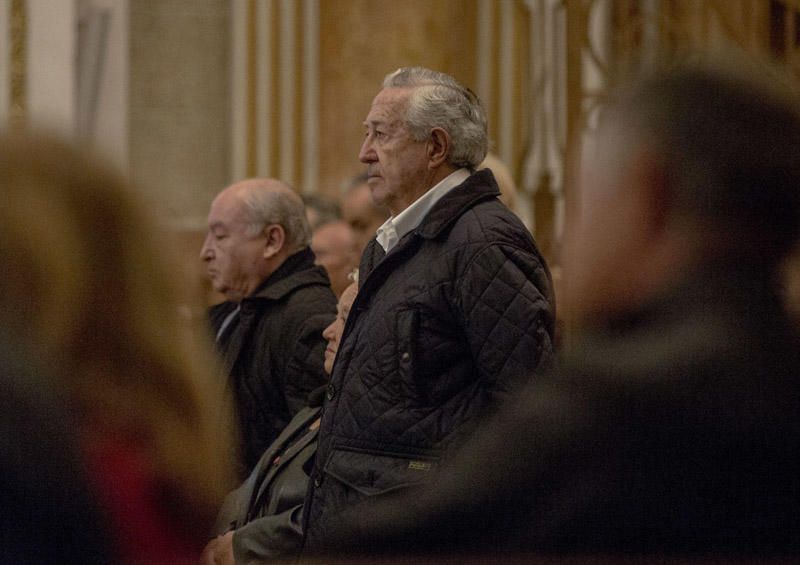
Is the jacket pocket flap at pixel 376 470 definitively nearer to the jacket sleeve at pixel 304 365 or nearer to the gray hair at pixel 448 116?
the gray hair at pixel 448 116

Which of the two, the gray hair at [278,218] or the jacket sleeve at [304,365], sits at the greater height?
the gray hair at [278,218]

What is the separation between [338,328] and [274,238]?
90 cm

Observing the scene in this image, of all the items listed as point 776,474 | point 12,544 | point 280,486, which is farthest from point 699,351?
point 280,486

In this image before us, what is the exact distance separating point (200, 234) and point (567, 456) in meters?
7.44

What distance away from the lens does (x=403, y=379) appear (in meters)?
3.24

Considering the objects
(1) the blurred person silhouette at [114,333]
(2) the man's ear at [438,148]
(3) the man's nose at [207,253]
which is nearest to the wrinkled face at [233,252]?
(3) the man's nose at [207,253]

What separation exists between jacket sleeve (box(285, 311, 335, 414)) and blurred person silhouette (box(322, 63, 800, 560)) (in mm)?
2738

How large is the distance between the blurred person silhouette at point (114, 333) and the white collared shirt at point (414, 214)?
194 cm

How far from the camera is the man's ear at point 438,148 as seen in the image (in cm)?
353

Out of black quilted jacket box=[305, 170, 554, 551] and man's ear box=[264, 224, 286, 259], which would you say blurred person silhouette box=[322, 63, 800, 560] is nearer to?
black quilted jacket box=[305, 170, 554, 551]

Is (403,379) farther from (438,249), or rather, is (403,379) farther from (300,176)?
(300,176)

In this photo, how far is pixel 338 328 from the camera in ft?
12.5

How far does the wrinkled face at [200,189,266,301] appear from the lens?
181 inches

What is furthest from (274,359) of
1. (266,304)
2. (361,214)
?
(361,214)
